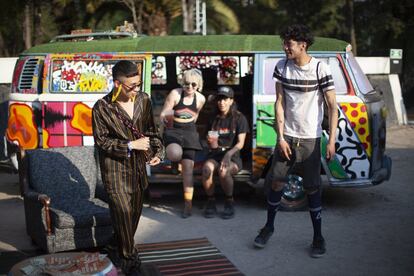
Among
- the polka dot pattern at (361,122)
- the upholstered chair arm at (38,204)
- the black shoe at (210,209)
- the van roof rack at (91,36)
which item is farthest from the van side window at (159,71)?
the upholstered chair arm at (38,204)

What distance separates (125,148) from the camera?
4555 mm

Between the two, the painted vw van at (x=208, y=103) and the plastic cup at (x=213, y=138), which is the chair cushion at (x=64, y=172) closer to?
the painted vw van at (x=208, y=103)

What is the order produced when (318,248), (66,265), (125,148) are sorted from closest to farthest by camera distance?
1. (66,265)
2. (125,148)
3. (318,248)

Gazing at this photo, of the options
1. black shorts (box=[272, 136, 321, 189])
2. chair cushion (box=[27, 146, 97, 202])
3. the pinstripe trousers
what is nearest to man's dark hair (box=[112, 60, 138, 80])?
the pinstripe trousers

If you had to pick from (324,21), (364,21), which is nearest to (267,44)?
(364,21)

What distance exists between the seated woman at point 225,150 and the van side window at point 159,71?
2069 mm

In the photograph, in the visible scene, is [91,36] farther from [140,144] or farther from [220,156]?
[140,144]

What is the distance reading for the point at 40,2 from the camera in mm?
21750

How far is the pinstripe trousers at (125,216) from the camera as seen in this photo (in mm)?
4691

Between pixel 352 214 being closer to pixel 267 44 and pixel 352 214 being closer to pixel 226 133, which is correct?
pixel 226 133

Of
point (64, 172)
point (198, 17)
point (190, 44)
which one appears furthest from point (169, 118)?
point (198, 17)

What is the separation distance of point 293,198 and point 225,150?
1.03 meters

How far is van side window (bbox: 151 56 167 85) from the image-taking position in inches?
353

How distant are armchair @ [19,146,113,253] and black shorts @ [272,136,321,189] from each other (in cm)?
169
